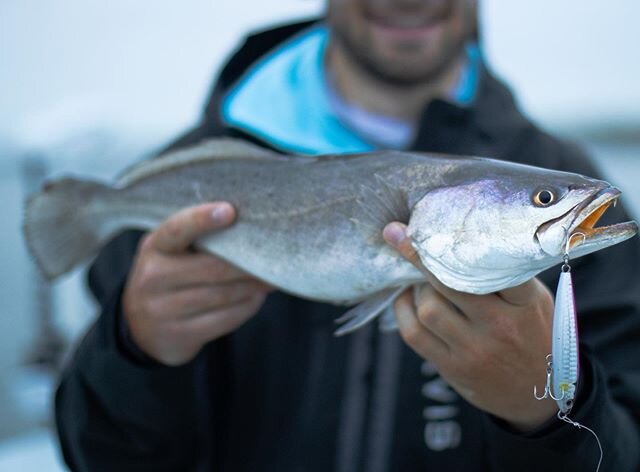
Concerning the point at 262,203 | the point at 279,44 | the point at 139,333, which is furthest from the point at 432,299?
the point at 279,44

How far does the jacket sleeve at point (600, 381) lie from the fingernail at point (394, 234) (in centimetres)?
55

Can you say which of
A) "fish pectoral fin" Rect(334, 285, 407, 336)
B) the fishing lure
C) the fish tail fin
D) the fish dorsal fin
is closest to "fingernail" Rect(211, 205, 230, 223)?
the fish dorsal fin

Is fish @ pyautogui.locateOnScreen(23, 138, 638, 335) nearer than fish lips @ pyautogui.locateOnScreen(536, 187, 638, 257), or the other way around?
fish lips @ pyautogui.locateOnScreen(536, 187, 638, 257)

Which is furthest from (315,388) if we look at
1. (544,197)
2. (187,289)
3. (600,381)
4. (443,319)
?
(544,197)

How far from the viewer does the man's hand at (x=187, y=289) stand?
2012 mm

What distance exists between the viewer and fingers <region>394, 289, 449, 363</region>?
168 centimetres

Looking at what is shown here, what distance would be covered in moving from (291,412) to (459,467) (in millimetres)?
556

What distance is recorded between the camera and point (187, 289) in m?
2.06

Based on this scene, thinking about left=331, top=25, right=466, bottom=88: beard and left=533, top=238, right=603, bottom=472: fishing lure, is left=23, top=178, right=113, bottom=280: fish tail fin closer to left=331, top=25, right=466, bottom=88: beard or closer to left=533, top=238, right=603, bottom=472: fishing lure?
left=331, top=25, right=466, bottom=88: beard

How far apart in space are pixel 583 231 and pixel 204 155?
1.24m

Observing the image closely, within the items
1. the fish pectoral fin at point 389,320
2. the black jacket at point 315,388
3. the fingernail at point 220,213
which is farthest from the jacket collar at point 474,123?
the fish pectoral fin at point 389,320

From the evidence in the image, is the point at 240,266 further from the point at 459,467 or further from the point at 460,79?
the point at 460,79

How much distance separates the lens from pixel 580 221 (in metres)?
1.36

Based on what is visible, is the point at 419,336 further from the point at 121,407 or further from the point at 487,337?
the point at 121,407
